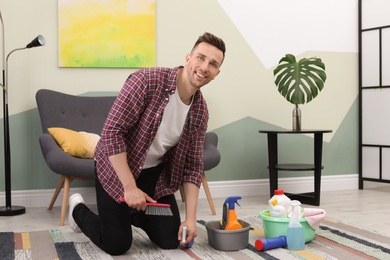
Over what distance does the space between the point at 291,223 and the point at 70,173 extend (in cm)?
126

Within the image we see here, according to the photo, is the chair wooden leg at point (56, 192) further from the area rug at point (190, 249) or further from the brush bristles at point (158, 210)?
the brush bristles at point (158, 210)

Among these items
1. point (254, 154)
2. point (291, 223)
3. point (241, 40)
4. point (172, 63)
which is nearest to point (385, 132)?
point (254, 154)

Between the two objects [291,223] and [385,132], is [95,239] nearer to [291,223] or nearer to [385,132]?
A: [291,223]

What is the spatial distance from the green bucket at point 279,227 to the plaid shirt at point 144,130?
1.27 ft

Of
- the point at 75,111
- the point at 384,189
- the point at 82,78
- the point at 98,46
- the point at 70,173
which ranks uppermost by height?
the point at 98,46

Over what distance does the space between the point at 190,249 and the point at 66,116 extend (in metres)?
1.46

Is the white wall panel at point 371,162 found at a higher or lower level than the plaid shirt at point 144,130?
lower

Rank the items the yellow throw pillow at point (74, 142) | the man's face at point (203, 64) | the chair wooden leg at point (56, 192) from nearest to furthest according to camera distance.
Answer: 1. the man's face at point (203, 64)
2. the yellow throw pillow at point (74, 142)
3. the chair wooden leg at point (56, 192)

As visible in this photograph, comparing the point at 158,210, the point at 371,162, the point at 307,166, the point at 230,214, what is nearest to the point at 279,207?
the point at 230,214

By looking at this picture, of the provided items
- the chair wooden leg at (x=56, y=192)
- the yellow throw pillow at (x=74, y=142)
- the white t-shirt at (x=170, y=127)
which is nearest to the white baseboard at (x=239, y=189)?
the chair wooden leg at (x=56, y=192)

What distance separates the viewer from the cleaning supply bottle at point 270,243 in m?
2.17

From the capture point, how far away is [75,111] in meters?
3.31

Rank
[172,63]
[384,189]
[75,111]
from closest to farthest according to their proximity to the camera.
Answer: [75,111]
[172,63]
[384,189]

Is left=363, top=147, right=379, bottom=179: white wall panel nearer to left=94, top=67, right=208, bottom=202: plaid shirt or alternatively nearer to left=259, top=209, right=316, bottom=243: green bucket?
left=259, top=209, right=316, bottom=243: green bucket
